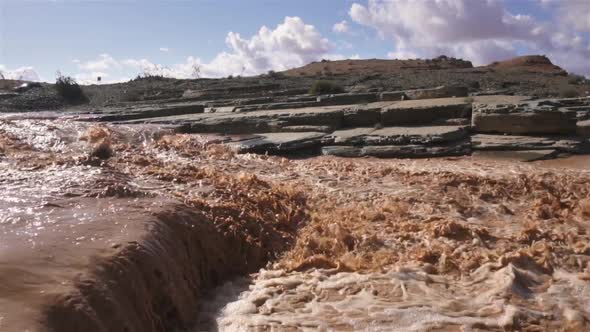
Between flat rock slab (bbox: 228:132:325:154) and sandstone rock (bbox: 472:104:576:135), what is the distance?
2385 millimetres

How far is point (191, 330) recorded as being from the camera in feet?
9.88

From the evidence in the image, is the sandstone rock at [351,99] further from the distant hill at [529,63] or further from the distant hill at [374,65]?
the distant hill at [529,63]

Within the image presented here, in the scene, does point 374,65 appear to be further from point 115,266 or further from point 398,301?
point 115,266

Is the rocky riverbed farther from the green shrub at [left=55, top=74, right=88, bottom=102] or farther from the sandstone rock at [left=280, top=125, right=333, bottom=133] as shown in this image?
the green shrub at [left=55, top=74, right=88, bottom=102]

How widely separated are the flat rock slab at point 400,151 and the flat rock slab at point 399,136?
111 millimetres

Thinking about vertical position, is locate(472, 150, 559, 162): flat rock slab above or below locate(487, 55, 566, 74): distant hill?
below

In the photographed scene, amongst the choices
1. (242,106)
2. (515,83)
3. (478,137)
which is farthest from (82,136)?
(515,83)

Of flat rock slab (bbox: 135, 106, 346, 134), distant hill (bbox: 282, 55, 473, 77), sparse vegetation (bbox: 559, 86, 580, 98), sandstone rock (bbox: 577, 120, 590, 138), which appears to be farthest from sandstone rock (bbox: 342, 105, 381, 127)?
distant hill (bbox: 282, 55, 473, 77)

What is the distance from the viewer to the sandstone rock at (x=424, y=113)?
860 cm

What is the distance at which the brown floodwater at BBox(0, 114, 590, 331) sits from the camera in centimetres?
305

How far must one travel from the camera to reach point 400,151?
299 inches

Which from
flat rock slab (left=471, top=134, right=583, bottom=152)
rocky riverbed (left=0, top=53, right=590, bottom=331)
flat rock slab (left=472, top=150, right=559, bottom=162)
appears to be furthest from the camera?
flat rock slab (left=471, top=134, right=583, bottom=152)

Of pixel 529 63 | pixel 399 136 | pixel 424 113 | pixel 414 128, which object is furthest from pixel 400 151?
pixel 529 63

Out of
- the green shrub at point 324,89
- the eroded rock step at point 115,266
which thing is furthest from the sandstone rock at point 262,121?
the eroded rock step at point 115,266
